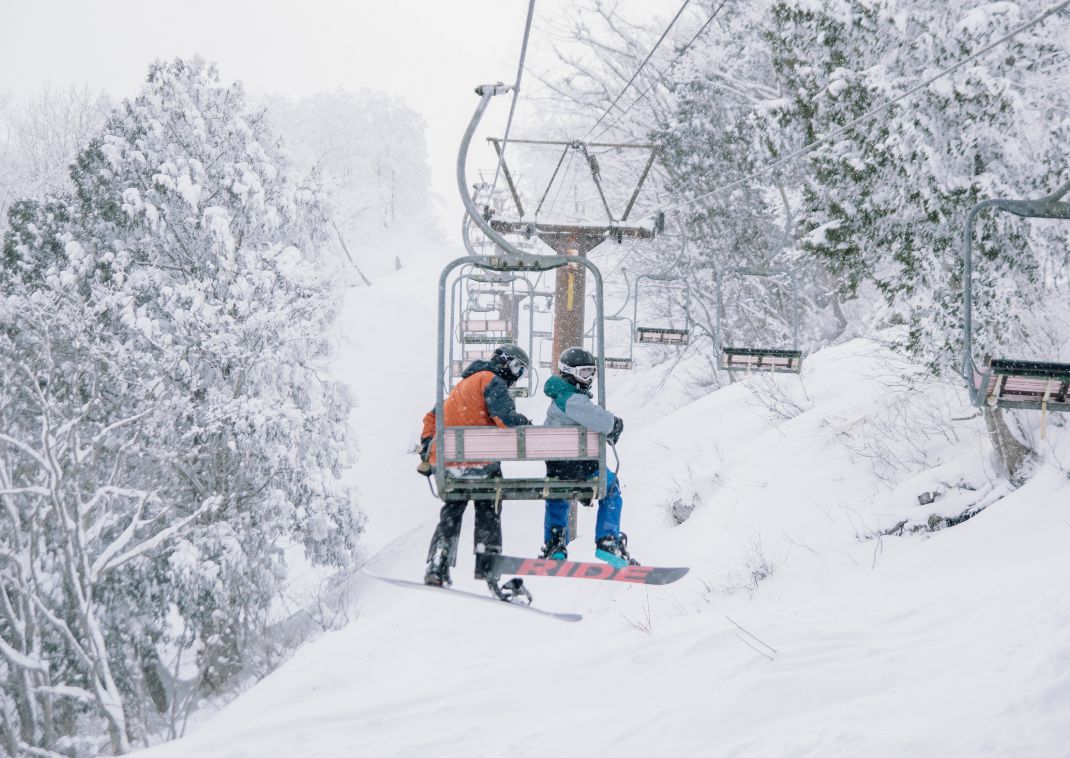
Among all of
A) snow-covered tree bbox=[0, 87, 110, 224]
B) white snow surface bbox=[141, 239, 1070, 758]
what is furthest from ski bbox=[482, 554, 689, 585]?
snow-covered tree bbox=[0, 87, 110, 224]

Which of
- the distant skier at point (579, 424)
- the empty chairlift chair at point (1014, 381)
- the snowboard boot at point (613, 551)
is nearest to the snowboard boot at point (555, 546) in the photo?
the distant skier at point (579, 424)

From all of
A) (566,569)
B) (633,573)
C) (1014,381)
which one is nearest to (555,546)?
(566,569)

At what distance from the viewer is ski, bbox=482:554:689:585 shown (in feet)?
19.1

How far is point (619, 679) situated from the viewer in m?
6.09

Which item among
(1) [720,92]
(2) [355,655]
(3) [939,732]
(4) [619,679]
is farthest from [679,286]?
(3) [939,732]

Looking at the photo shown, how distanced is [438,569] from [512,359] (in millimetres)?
1617

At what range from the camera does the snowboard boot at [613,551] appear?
6.20 meters

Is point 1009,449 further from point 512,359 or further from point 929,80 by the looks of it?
point 512,359

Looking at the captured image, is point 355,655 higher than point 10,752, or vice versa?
point 355,655

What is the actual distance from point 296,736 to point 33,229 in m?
15.1

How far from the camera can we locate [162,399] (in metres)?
16.6

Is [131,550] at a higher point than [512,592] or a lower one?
lower

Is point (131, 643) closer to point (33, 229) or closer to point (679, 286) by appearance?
point (33, 229)

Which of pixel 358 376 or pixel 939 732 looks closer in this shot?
pixel 939 732
